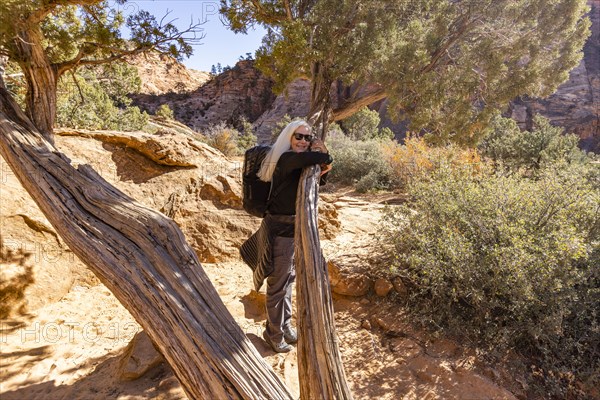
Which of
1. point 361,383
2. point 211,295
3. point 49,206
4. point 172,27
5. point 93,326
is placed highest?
point 172,27

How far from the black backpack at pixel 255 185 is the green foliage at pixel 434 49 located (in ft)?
7.36

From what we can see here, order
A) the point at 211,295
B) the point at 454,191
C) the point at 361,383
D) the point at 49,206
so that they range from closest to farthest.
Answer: the point at 211,295
the point at 49,206
the point at 361,383
the point at 454,191

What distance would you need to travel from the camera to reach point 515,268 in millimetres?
2303

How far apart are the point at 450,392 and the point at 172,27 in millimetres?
4528

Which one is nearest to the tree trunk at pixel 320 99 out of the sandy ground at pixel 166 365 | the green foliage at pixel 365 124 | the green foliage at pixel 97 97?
the sandy ground at pixel 166 365

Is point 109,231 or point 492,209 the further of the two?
point 492,209

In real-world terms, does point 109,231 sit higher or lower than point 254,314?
higher

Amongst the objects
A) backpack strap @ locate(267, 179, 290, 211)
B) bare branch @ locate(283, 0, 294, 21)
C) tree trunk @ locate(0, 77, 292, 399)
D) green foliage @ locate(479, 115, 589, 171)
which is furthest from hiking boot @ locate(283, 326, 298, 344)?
green foliage @ locate(479, 115, 589, 171)

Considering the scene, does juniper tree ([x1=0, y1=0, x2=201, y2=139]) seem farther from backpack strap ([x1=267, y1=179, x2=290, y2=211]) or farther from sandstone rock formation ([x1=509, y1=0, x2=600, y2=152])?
sandstone rock formation ([x1=509, y1=0, x2=600, y2=152])

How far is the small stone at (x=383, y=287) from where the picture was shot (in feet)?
9.74

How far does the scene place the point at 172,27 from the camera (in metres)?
3.71

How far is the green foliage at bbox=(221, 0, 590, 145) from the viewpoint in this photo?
4.36m

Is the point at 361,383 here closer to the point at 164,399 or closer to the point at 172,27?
the point at 164,399

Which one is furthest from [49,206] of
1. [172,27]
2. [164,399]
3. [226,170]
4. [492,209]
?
[492,209]
